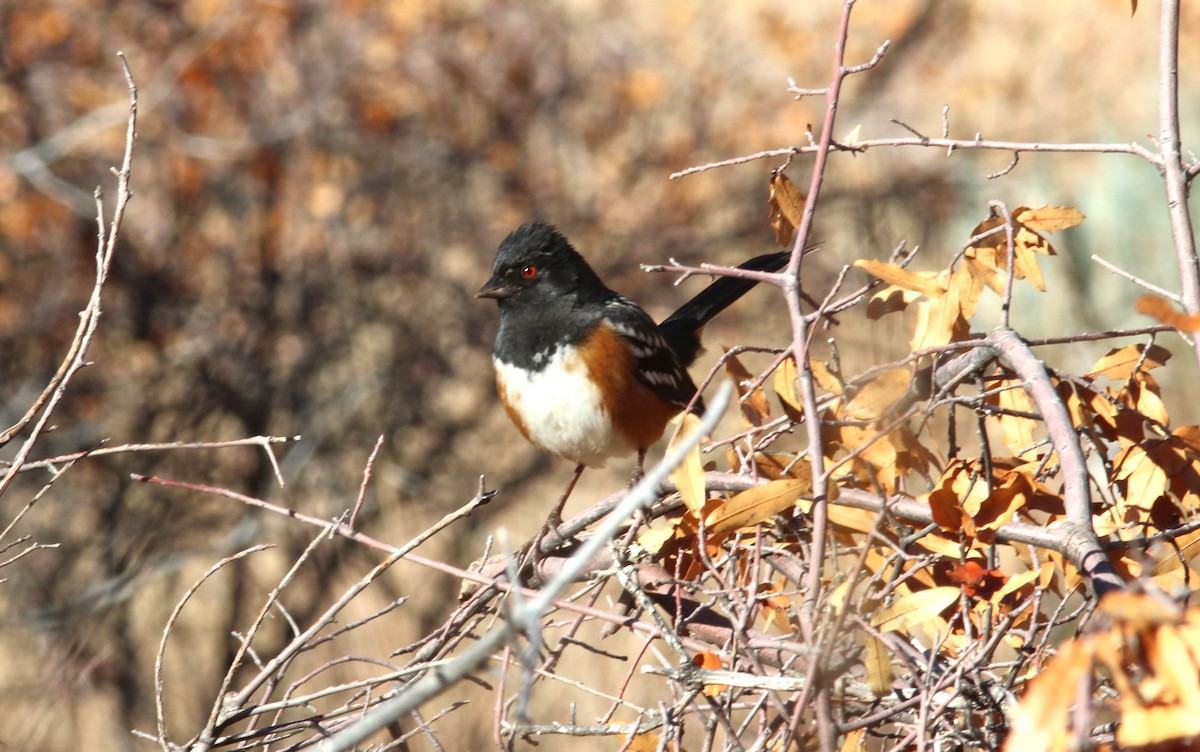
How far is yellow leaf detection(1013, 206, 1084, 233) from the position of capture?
4.73 feet

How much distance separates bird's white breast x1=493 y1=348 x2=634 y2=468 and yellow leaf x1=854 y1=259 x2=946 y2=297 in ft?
5.26

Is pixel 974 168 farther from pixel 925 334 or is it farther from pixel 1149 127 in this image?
pixel 925 334

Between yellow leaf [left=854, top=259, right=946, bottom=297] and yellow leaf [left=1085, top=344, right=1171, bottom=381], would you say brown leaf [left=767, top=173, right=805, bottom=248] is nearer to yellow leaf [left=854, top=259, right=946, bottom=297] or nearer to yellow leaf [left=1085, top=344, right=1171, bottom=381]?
yellow leaf [left=854, top=259, right=946, bottom=297]

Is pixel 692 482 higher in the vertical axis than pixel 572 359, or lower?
higher

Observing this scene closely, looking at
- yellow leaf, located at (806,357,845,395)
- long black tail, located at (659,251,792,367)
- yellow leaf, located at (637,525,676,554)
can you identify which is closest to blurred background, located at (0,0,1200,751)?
long black tail, located at (659,251,792,367)

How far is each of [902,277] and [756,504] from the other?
29cm

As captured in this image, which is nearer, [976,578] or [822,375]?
[976,578]

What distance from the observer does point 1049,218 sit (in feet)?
4.75

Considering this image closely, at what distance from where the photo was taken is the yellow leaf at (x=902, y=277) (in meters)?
1.25

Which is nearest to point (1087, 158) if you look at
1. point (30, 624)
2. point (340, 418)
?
point (340, 418)

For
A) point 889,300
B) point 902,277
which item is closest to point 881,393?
point 902,277

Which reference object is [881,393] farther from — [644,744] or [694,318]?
[694,318]

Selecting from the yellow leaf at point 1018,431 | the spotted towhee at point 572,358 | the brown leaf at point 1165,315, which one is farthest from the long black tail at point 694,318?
the brown leaf at point 1165,315

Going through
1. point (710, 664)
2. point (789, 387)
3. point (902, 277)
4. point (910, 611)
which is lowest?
point (710, 664)
